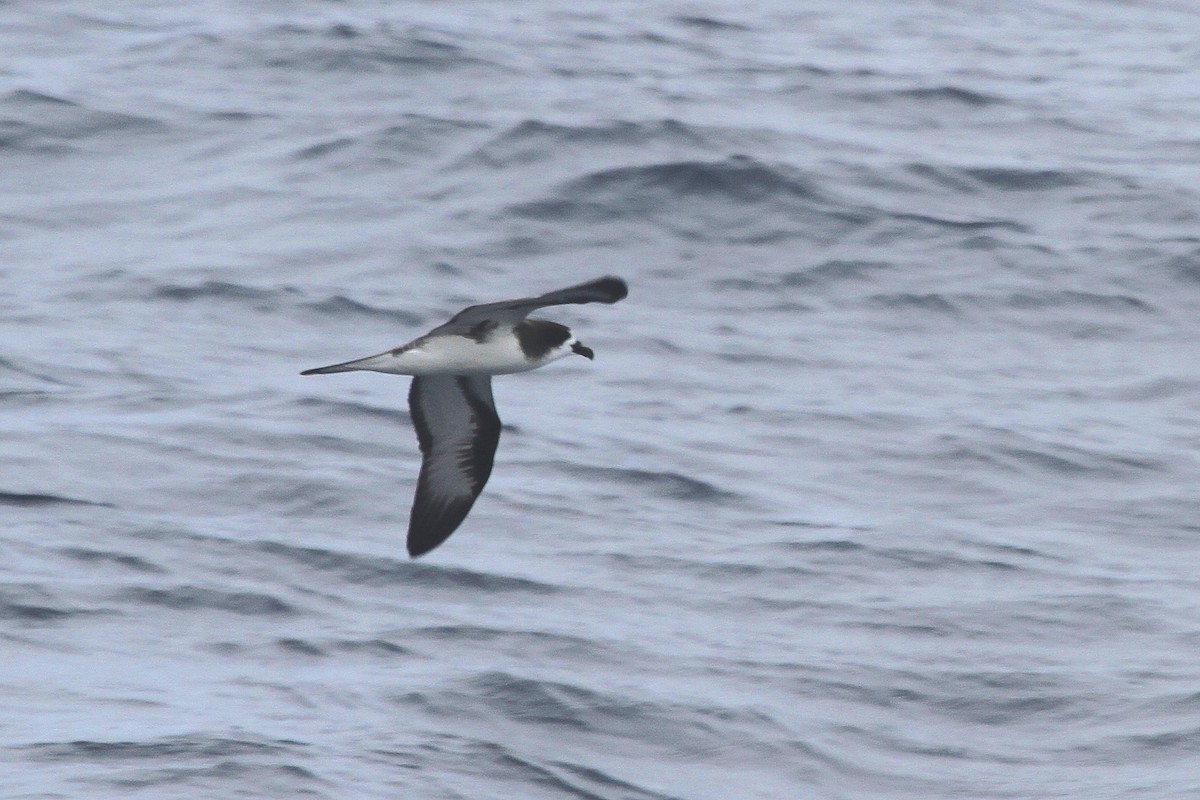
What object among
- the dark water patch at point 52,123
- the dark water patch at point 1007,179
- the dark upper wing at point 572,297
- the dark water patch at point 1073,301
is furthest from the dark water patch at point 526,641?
the dark water patch at point 52,123

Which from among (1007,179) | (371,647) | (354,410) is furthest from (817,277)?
(371,647)

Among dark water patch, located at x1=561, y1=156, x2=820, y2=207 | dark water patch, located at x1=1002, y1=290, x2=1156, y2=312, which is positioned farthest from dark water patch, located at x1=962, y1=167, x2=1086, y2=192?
dark water patch, located at x1=1002, y1=290, x2=1156, y2=312

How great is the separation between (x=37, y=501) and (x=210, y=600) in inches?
66.6

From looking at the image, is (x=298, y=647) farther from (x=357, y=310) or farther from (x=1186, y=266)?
(x=1186, y=266)

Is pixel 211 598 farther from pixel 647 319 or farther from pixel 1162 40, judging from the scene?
pixel 1162 40

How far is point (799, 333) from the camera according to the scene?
16.0 m

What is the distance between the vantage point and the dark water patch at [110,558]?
1150cm

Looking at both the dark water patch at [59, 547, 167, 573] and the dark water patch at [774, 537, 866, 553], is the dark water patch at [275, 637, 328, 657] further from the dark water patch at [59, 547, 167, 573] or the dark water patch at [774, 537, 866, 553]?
the dark water patch at [774, 537, 866, 553]

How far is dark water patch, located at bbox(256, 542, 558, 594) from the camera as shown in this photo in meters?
11.8

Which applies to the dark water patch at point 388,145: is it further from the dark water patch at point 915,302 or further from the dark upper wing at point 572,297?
the dark upper wing at point 572,297

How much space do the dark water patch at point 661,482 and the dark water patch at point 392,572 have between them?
1638mm

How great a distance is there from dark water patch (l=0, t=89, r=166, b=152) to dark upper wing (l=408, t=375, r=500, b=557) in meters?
10.2

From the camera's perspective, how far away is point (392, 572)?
467 inches

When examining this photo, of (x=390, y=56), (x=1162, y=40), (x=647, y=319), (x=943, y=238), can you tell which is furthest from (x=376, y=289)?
(x=1162, y=40)
